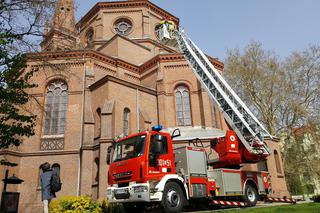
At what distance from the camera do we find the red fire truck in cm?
845

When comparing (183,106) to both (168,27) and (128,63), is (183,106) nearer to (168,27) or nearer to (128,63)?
(128,63)

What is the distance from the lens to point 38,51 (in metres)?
10.9

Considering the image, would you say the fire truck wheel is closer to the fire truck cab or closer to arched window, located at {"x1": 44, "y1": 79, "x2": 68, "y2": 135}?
the fire truck cab

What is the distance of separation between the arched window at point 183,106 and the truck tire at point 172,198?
14466mm

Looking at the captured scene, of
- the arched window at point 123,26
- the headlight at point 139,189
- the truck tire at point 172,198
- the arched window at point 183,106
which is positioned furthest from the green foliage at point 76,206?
the arched window at point 123,26

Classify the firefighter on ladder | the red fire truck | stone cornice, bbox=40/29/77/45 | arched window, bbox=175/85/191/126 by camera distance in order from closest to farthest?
the red fire truck
stone cornice, bbox=40/29/77/45
the firefighter on ladder
arched window, bbox=175/85/191/126

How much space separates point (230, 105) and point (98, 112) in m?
11.0

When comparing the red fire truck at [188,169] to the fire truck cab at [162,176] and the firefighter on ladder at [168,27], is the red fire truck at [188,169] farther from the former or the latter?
the firefighter on ladder at [168,27]

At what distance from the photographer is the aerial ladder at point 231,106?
38.2ft

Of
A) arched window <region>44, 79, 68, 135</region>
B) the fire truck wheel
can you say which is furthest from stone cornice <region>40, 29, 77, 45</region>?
arched window <region>44, 79, 68, 135</region>

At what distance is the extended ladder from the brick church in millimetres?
5082

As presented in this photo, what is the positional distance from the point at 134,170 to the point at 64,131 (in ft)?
Answer: 44.5

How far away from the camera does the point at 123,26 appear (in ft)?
101

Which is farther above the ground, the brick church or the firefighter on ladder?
the firefighter on ladder
